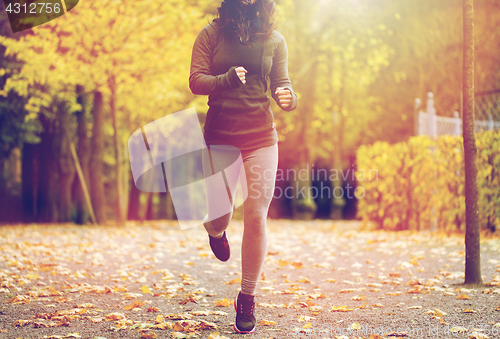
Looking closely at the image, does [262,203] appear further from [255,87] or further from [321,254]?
[321,254]

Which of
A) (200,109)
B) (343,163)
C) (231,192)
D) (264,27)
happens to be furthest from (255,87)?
(343,163)

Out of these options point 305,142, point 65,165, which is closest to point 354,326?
point 305,142

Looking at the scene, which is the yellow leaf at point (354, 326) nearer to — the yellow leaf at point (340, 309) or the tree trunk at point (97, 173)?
the yellow leaf at point (340, 309)

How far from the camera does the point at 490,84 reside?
58.6 feet

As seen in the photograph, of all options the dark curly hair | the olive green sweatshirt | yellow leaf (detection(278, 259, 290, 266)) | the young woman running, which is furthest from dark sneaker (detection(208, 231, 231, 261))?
yellow leaf (detection(278, 259, 290, 266))

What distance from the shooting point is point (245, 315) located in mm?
3125

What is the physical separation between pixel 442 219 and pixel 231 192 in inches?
267

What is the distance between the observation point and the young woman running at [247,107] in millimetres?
3133

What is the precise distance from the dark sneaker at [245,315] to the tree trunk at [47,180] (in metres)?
14.8

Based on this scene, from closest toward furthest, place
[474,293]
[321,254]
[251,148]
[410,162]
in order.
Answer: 1. [251,148]
2. [474,293]
3. [321,254]
4. [410,162]

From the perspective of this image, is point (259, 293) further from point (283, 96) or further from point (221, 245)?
point (283, 96)

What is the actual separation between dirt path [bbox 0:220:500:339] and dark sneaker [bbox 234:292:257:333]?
66 millimetres

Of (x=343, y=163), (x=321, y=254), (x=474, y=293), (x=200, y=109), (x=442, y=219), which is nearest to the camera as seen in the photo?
(x=474, y=293)

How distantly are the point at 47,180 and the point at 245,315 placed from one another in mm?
15096
